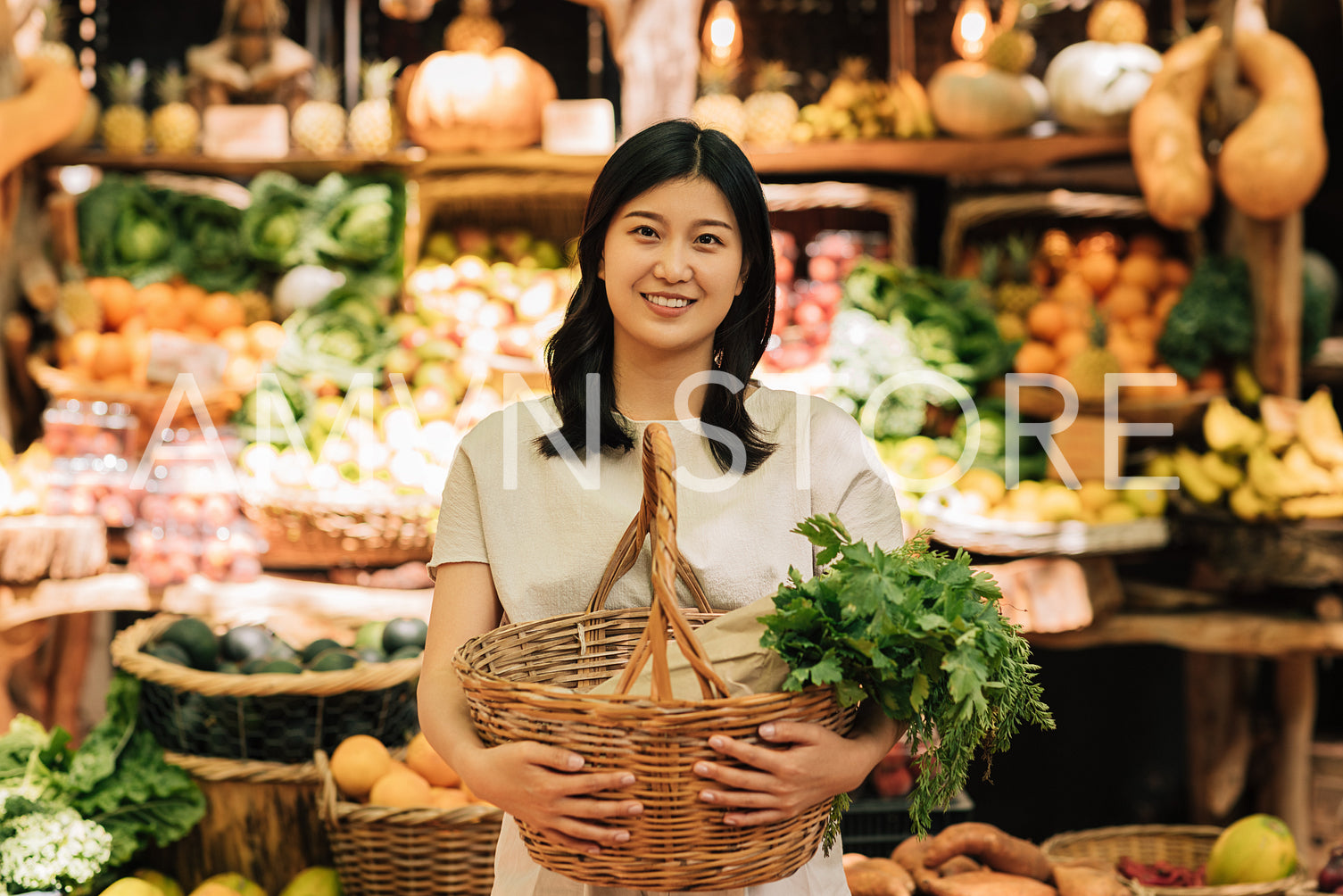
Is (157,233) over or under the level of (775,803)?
over

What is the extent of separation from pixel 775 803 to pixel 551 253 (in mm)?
3530

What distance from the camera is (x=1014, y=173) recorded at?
13.8 ft

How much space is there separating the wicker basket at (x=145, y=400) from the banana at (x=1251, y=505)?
124 inches

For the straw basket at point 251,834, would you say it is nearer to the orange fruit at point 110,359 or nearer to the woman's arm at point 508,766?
the woman's arm at point 508,766

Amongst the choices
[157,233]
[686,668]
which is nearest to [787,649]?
[686,668]

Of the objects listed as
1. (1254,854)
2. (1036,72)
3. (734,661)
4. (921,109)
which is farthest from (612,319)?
(1036,72)

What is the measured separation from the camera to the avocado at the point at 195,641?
2.56 meters

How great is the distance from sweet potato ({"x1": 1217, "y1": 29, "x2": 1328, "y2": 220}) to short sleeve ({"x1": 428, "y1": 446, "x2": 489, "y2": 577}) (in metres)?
2.77

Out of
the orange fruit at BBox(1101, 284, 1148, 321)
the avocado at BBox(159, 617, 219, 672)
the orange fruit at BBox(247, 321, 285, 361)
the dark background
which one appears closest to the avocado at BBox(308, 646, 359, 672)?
the avocado at BBox(159, 617, 219, 672)

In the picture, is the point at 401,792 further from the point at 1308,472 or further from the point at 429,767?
the point at 1308,472

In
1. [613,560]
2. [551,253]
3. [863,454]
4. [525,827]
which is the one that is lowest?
[525,827]

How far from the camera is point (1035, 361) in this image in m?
3.73

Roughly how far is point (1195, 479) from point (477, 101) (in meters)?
2.61

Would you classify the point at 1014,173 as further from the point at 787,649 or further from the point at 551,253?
the point at 787,649
